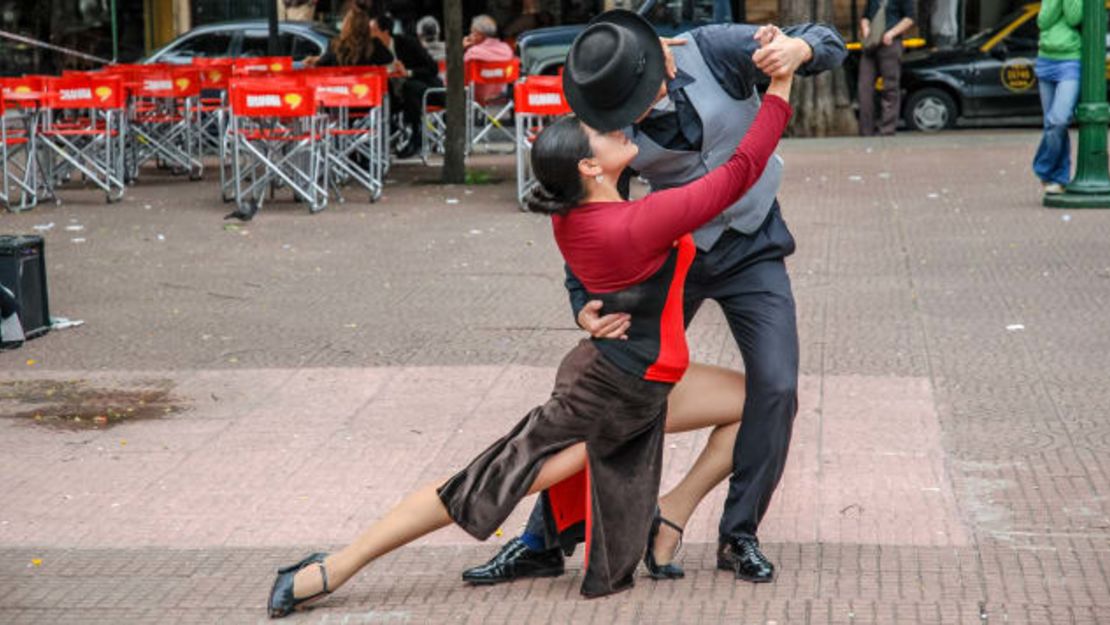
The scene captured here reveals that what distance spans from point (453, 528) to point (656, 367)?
144 centimetres

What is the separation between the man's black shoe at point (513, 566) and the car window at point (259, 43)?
18365 millimetres

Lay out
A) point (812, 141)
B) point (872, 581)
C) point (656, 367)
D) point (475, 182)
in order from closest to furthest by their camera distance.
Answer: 1. point (656, 367)
2. point (872, 581)
3. point (475, 182)
4. point (812, 141)

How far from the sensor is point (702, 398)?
5.40 meters

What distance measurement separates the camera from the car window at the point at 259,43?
2330cm

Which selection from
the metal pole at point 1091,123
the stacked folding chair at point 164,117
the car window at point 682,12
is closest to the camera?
the metal pole at point 1091,123

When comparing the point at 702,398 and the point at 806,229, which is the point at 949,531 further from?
the point at 806,229

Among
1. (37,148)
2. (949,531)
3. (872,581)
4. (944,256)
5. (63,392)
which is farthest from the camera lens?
(37,148)

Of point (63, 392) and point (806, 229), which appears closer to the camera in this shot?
Result: point (63, 392)

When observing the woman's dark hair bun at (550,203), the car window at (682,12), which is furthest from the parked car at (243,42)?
the woman's dark hair bun at (550,203)

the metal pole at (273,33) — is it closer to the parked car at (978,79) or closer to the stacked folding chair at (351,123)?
the stacked folding chair at (351,123)

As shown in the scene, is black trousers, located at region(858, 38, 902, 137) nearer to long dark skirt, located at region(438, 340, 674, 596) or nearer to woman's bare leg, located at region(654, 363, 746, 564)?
woman's bare leg, located at region(654, 363, 746, 564)

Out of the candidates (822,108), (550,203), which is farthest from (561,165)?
(822,108)

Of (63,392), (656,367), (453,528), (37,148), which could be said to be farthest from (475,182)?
(656,367)

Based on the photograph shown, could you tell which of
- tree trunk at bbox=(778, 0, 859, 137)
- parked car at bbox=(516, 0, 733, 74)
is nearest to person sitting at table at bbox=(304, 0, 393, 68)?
parked car at bbox=(516, 0, 733, 74)
